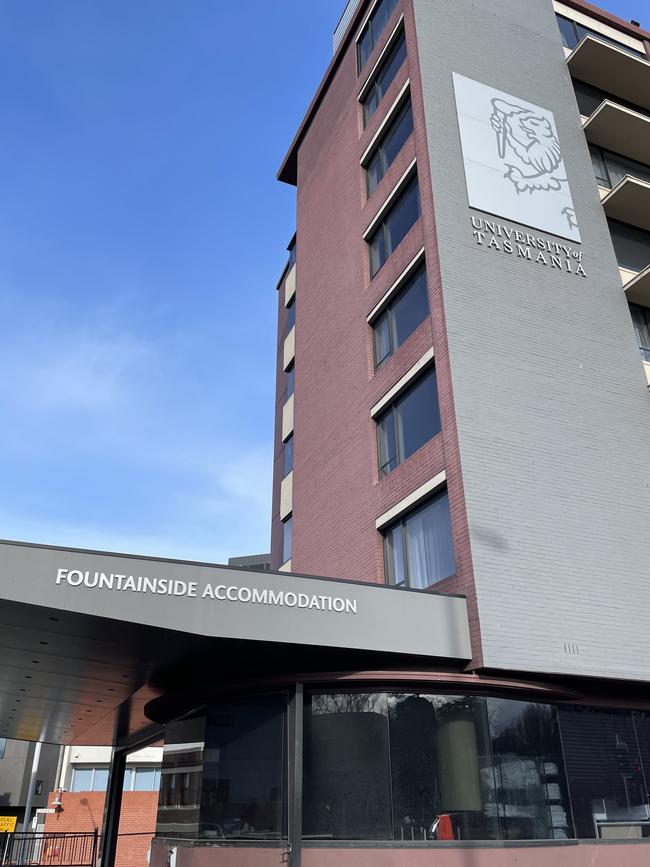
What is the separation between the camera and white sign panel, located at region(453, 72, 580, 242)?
19.5m

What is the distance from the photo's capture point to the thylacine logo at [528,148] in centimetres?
2027

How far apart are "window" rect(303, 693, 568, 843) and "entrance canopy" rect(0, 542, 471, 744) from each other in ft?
2.82

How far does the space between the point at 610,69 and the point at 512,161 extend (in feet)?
24.2

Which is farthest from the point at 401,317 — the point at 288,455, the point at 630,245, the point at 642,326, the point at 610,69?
the point at 610,69

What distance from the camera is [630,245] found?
22844 millimetres

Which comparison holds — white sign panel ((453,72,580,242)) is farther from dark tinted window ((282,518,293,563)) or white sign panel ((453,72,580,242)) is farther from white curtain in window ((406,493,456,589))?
dark tinted window ((282,518,293,563))

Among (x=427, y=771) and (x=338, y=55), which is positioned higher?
(x=338, y=55)

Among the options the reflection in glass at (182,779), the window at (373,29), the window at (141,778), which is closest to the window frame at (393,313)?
the window at (373,29)

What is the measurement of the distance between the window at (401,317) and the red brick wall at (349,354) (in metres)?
0.36

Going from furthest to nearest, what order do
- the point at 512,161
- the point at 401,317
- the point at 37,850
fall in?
the point at 37,850 < the point at 512,161 < the point at 401,317

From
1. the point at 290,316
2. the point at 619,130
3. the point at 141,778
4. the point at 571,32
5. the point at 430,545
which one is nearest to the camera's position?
the point at 430,545

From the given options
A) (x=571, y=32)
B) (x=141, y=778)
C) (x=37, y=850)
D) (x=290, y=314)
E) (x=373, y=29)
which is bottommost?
(x=37, y=850)

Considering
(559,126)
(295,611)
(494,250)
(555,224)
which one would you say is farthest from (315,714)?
(559,126)

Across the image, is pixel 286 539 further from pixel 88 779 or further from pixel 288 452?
pixel 88 779
